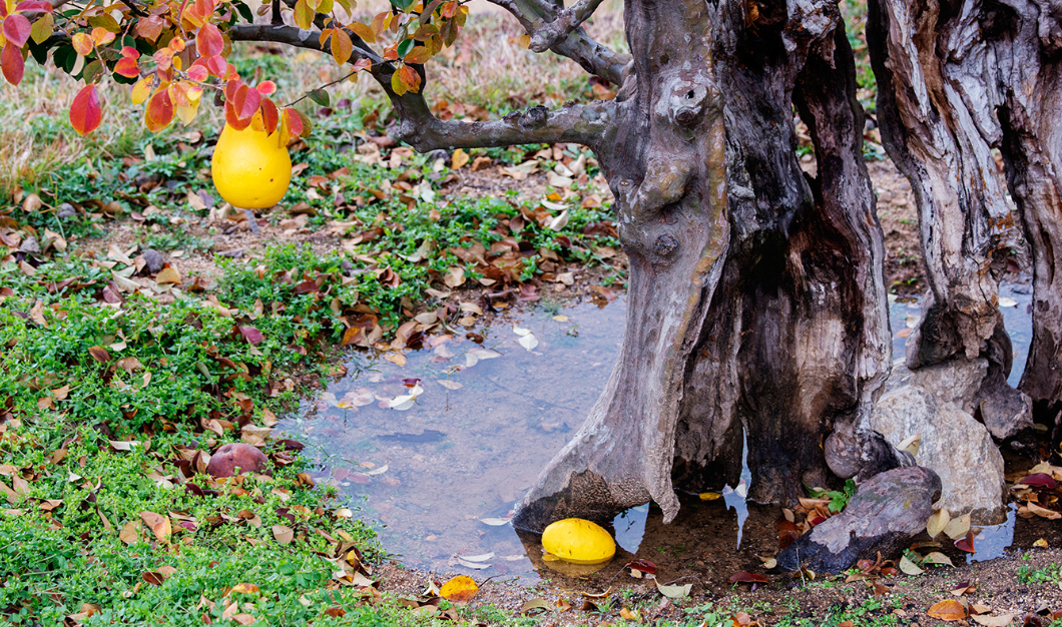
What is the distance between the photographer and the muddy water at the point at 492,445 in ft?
10.2

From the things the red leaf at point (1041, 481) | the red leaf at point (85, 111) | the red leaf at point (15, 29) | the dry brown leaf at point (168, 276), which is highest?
the dry brown leaf at point (168, 276)

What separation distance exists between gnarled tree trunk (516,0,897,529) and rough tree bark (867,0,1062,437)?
0.21 m

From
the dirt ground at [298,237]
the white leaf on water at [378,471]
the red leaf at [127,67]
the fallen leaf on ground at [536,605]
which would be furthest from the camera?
the dirt ground at [298,237]

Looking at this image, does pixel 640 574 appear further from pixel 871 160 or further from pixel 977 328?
pixel 871 160

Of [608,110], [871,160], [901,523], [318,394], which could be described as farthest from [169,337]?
[871,160]

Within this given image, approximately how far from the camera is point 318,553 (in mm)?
2889

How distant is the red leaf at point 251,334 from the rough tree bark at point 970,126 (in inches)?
111

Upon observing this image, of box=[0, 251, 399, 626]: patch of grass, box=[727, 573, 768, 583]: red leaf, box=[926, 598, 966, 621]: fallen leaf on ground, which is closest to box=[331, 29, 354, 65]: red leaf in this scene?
box=[0, 251, 399, 626]: patch of grass

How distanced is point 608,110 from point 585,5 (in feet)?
1.65

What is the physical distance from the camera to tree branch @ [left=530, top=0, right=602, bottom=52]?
2.38m

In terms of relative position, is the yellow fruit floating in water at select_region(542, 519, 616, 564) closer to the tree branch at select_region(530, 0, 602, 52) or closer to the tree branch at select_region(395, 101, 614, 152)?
the tree branch at select_region(395, 101, 614, 152)

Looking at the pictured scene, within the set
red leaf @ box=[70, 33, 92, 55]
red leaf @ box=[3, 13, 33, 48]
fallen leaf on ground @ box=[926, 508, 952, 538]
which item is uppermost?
red leaf @ box=[70, 33, 92, 55]

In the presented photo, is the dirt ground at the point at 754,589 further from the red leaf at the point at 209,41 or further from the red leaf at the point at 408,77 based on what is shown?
the red leaf at the point at 209,41

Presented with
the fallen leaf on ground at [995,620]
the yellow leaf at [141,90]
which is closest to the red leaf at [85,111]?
the yellow leaf at [141,90]
